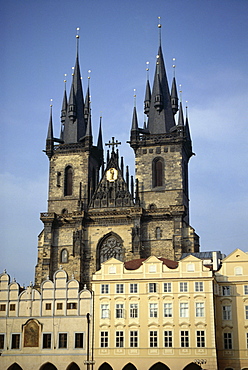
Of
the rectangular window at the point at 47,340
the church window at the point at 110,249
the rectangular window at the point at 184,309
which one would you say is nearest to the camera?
the rectangular window at the point at 184,309

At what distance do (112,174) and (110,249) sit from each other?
8593 mm

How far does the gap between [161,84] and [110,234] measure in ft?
63.7

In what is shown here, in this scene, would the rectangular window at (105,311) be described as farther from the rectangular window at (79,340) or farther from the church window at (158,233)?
the church window at (158,233)

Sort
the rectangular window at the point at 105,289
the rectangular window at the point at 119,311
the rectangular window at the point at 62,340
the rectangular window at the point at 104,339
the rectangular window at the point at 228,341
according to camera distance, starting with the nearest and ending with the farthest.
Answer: the rectangular window at the point at 228,341 < the rectangular window at the point at 104,339 < the rectangular window at the point at 119,311 < the rectangular window at the point at 62,340 < the rectangular window at the point at 105,289

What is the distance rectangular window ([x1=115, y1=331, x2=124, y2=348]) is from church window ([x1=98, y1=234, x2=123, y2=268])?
695 inches

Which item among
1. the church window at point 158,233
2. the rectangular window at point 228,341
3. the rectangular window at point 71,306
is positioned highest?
the church window at point 158,233

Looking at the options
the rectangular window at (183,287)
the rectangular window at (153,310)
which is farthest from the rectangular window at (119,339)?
the rectangular window at (183,287)

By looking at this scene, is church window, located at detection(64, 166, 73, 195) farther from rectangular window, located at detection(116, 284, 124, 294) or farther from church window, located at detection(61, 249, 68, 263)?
rectangular window, located at detection(116, 284, 124, 294)

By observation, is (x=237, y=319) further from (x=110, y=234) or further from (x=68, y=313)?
(x=110, y=234)

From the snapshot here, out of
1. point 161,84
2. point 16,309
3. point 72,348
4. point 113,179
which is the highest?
point 161,84

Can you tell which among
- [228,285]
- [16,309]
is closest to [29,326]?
[16,309]

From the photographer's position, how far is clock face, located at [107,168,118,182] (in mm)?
67000

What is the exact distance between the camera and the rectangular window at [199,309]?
4522 centimetres

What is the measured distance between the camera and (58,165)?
69.8 m
